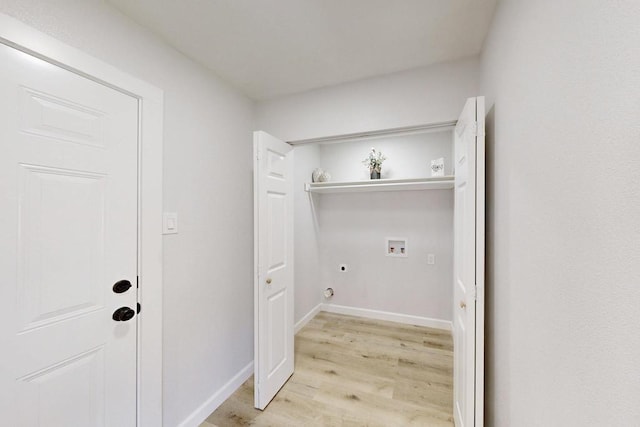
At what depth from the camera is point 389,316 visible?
3324 millimetres

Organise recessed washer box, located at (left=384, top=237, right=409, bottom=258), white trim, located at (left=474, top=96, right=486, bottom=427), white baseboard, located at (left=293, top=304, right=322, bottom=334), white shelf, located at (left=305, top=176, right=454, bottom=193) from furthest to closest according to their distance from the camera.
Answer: recessed washer box, located at (left=384, top=237, right=409, bottom=258), white baseboard, located at (left=293, top=304, right=322, bottom=334), white shelf, located at (left=305, top=176, right=454, bottom=193), white trim, located at (left=474, top=96, right=486, bottom=427)

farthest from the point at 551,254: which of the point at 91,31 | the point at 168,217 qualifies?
the point at 91,31

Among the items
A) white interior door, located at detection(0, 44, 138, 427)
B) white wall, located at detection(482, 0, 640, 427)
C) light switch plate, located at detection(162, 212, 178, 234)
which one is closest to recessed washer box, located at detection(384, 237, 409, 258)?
white wall, located at detection(482, 0, 640, 427)

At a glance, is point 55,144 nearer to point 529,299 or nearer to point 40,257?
point 40,257

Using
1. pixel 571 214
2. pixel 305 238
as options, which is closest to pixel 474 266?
pixel 571 214

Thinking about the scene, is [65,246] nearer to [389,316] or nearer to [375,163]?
[375,163]

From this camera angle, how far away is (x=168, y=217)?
156cm

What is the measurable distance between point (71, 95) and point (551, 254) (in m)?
1.98

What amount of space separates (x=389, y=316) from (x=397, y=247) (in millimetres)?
925

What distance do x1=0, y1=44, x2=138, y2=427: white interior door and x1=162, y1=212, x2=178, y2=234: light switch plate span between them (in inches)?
6.7

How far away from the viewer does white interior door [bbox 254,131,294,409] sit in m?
1.84

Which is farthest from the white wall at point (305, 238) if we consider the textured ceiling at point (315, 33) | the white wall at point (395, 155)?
the textured ceiling at point (315, 33)

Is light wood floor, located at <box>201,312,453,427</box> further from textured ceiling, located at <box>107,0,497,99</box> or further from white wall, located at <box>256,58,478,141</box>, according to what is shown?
textured ceiling, located at <box>107,0,497,99</box>

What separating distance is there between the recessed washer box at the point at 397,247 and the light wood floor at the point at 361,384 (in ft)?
3.04
